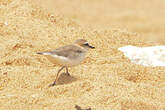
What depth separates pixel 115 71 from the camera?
5.80 meters

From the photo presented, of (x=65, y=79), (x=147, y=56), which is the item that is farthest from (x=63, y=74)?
(x=147, y=56)

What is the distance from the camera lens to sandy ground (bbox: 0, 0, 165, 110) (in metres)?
4.67

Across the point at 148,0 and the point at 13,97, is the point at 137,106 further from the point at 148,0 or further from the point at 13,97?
the point at 148,0

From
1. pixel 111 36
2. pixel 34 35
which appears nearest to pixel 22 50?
pixel 34 35

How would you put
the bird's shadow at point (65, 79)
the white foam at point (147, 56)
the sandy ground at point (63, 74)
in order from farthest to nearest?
1. the white foam at point (147, 56)
2. the bird's shadow at point (65, 79)
3. the sandy ground at point (63, 74)

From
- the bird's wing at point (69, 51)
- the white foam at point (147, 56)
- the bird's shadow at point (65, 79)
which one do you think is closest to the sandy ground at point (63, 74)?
the bird's shadow at point (65, 79)

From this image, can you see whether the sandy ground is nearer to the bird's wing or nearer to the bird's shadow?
the bird's shadow

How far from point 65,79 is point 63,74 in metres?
0.15

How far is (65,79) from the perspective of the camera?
5.30 m

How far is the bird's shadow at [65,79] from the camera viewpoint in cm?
521

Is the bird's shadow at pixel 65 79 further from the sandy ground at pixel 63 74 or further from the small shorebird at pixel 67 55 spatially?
the small shorebird at pixel 67 55

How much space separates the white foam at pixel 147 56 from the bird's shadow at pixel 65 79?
153 centimetres

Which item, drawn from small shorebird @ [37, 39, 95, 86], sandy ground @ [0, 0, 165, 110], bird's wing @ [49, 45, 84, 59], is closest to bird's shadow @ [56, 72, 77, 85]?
sandy ground @ [0, 0, 165, 110]

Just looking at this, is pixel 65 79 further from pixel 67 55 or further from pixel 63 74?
pixel 67 55
